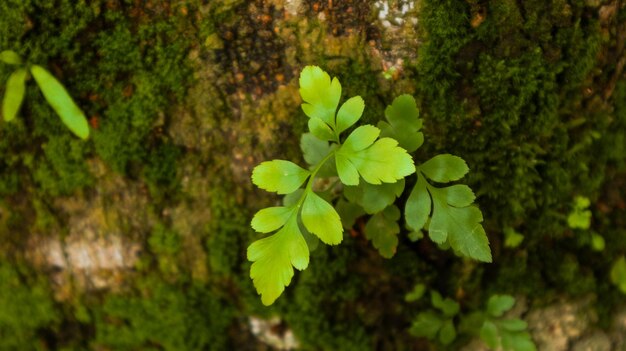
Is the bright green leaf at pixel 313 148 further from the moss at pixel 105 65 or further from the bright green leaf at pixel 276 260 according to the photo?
the moss at pixel 105 65

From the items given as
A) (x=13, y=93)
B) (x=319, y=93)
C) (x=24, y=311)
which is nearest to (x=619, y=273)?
(x=319, y=93)

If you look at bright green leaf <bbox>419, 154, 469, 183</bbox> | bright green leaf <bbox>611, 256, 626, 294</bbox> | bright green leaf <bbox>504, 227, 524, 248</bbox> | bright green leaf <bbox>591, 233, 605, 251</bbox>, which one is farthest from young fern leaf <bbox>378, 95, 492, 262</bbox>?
bright green leaf <bbox>611, 256, 626, 294</bbox>

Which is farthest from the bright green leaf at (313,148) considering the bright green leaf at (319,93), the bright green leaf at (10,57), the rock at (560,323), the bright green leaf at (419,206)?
the rock at (560,323)

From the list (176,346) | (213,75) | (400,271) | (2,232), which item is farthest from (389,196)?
(2,232)

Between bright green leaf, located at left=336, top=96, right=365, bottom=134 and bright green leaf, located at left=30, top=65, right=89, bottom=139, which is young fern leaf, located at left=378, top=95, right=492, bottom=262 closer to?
bright green leaf, located at left=336, top=96, right=365, bottom=134

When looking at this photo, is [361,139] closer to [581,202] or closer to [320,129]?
[320,129]

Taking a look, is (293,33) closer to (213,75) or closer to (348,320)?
(213,75)
